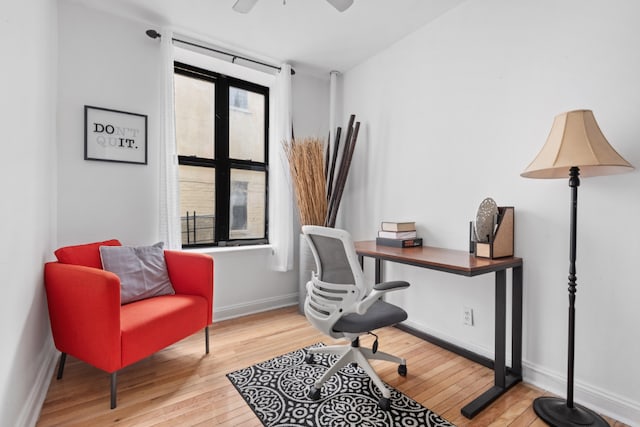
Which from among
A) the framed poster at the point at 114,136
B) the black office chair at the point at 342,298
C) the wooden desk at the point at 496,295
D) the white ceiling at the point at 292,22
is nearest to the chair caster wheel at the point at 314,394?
the black office chair at the point at 342,298

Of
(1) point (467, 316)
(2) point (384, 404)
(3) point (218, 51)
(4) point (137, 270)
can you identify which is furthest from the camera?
(3) point (218, 51)

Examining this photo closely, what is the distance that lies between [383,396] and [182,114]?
9.01ft

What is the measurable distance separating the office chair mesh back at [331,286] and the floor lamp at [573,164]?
1027 mm

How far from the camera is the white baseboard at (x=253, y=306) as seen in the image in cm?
285

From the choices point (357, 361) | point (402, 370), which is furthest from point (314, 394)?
point (402, 370)

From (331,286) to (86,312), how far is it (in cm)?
129

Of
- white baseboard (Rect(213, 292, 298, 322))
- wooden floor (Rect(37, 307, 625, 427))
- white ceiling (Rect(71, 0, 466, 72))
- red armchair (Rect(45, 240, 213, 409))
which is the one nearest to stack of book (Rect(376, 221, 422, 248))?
wooden floor (Rect(37, 307, 625, 427))

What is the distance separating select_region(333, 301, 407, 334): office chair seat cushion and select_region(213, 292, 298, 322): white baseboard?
61.1 inches

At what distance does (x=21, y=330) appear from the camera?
1424 mm

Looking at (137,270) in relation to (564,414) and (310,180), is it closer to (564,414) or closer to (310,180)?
(310,180)

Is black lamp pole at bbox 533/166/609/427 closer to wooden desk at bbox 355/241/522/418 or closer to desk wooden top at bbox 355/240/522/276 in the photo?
wooden desk at bbox 355/241/522/418

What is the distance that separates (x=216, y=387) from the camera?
181 centimetres

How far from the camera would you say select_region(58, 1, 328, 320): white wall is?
2217mm

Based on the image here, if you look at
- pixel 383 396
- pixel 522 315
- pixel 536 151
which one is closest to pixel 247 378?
pixel 383 396
